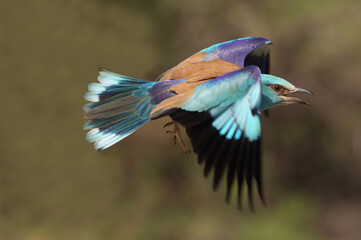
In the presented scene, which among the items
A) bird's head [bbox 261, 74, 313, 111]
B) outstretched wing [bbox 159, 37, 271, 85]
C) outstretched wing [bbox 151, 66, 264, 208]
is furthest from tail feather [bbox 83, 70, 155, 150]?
bird's head [bbox 261, 74, 313, 111]

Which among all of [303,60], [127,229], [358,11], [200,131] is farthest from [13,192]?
[358,11]

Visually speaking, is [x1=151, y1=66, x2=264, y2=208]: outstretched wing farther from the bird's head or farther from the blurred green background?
the blurred green background

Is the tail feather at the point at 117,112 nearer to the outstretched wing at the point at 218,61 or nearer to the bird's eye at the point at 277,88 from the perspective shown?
the outstretched wing at the point at 218,61

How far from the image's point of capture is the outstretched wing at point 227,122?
2787mm

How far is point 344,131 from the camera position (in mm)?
6367

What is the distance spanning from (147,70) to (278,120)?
5.34 ft

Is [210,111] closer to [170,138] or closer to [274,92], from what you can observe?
[274,92]

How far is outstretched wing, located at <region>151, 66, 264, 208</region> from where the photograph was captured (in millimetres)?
2787

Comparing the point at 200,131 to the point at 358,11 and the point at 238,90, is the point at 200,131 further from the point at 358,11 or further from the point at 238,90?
the point at 358,11

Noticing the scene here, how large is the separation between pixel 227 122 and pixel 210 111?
4.1 inches

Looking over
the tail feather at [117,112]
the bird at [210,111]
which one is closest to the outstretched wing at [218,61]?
the bird at [210,111]

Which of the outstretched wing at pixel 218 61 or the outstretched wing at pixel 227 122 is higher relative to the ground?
the outstretched wing at pixel 218 61

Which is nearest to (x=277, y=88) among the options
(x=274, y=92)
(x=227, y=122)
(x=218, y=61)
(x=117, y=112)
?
(x=274, y=92)

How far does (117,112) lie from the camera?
11.2 ft
